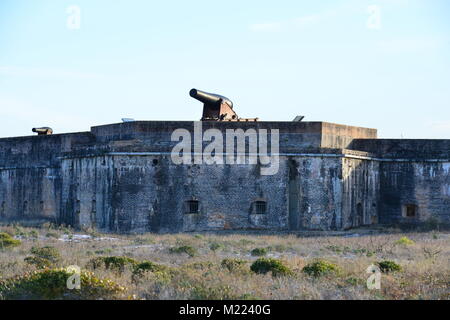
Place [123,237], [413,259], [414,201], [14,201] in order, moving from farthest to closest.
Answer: [14,201] → [414,201] → [123,237] → [413,259]

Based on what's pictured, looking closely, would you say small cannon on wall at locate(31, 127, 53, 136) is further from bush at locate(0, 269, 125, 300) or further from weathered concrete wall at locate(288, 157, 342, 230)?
bush at locate(0, 269, 125, 300)

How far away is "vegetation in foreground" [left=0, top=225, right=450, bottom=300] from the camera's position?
33.3ft

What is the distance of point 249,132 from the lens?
23500mm

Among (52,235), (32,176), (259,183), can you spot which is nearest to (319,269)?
(259,183)

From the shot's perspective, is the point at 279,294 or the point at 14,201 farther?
the point at 14,201

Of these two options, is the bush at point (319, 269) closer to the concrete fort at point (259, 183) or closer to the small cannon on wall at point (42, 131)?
the concrete fort at point (259, 183)

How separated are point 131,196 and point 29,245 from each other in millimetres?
5735

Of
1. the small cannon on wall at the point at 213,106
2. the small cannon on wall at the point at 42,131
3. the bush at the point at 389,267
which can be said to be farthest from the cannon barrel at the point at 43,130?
the bush at the point at 389,267

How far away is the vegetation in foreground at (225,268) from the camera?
10148mm

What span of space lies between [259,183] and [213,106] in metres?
4.17

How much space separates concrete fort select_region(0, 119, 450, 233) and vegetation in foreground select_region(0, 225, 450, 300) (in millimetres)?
2550

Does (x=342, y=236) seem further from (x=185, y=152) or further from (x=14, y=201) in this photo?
(x=14, y=201)

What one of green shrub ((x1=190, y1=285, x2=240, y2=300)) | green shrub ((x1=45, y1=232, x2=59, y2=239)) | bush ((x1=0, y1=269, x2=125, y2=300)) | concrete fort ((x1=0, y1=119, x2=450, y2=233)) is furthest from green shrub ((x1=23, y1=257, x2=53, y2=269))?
concrete fort ((x1=0, y1=119, x2=450, y2=233))
